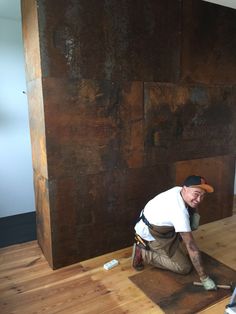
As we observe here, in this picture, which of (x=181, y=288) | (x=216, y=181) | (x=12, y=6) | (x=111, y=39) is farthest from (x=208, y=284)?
(x=12, y=6)

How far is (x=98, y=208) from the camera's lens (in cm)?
238

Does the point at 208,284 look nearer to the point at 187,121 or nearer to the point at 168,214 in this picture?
the point at 168,214

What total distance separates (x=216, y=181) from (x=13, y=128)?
2.63 m

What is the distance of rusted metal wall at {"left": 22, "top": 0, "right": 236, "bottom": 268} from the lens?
204 centimetres

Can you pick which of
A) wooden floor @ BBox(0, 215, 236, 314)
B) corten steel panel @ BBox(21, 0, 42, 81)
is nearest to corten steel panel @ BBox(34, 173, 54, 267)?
wooden floor @ BBox(0, 215, 236, 314)

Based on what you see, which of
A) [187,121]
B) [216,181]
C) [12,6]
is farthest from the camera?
[216,181]

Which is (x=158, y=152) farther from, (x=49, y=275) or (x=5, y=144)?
(x=5, y=144)

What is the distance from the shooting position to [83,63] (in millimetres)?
2094

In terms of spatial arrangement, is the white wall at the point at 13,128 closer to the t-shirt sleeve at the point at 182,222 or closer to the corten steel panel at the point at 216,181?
the corten steel panel at the point at 216,181

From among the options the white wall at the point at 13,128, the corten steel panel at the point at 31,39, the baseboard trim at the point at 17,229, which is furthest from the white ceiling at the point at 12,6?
the baseboard trim at the point at 17,229

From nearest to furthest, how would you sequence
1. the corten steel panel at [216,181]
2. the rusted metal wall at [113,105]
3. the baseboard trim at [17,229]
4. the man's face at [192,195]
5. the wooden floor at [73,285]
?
the wooden floor at [73,285], the man's face at [192,195], the rusted metal wall at [113,105], the baseboard trim at [17,229], the corten steel panel at [216,181]

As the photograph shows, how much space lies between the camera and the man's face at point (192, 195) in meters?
1.90

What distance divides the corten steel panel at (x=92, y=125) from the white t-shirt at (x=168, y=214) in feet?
1.68

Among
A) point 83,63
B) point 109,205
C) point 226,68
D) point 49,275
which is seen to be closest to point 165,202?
point 109,205
